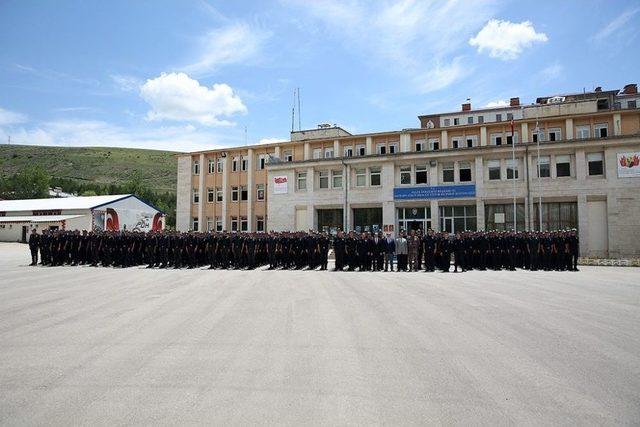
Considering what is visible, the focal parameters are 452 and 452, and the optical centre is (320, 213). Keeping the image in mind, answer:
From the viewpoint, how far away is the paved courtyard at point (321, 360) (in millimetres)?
4254

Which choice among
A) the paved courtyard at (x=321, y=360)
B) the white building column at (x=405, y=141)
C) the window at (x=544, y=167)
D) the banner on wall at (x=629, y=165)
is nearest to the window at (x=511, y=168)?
the window at (x=544, y=167)

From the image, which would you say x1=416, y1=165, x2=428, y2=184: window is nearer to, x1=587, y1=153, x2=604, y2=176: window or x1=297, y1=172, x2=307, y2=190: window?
x1=297, y1=172, x2=307, y2=190: window

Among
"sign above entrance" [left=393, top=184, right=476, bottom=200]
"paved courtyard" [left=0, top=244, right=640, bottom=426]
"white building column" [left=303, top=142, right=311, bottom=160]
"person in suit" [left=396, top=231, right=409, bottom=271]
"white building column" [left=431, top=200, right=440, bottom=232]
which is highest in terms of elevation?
"white building column" [left=303, top=142, right=311, bottom=160]

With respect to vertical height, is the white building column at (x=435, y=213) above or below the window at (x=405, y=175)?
below

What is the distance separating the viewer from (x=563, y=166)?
104ft

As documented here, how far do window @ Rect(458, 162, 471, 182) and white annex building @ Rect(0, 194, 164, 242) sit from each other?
33.5 meters

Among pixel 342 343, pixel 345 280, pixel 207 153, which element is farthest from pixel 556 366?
pixel 207 153

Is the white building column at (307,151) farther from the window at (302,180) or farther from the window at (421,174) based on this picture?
the window at (421,174)

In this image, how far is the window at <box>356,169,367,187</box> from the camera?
3772cm

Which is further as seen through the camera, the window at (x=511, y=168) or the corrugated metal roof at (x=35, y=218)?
the corrugated metal roof at (x=35, y=218)

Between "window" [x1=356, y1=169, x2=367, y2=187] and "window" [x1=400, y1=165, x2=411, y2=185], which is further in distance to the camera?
"window" [x1=356, y1=169, x2=367, y2=187]

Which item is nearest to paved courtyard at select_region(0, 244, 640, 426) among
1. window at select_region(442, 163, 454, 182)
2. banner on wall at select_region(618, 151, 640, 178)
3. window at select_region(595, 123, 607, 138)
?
banner on wall at select_region(618, 151, 640, 178)

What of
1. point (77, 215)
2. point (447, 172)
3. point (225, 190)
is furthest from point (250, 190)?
point (447, 172)

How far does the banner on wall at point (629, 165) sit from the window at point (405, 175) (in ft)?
46.2
